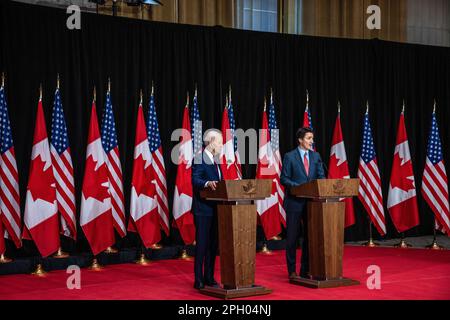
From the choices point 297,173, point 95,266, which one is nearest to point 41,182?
point 95,266

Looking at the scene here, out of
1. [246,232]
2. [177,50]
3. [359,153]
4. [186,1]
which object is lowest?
[246,232]

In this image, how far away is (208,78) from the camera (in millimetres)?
8594

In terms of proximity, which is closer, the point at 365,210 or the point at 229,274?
the point at 229,274

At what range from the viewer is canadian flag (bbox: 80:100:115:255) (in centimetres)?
730

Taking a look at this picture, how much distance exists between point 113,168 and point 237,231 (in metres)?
2.61

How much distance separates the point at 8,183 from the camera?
268 inches

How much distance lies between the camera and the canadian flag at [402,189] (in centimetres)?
934

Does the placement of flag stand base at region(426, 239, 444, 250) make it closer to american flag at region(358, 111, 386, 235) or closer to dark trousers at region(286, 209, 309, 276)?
american flag at region(358, 111, 386, 235)

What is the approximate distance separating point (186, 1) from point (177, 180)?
8.44ft

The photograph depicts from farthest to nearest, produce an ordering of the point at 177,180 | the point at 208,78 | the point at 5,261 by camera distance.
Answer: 1. the point at 208,78
2. the point at 177,180
3. the point at 5,261

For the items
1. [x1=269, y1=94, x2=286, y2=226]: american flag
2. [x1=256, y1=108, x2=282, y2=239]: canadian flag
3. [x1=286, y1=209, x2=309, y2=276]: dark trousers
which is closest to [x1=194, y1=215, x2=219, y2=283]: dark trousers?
[x1=286, y1=209, x2=309, y2=276]: dark trousers

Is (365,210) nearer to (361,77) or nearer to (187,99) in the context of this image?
(361,77)

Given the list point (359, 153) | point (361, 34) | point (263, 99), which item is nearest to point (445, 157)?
point (359, 153)

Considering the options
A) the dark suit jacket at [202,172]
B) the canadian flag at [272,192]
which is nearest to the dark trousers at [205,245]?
the dark suit jacket at [202,172]
